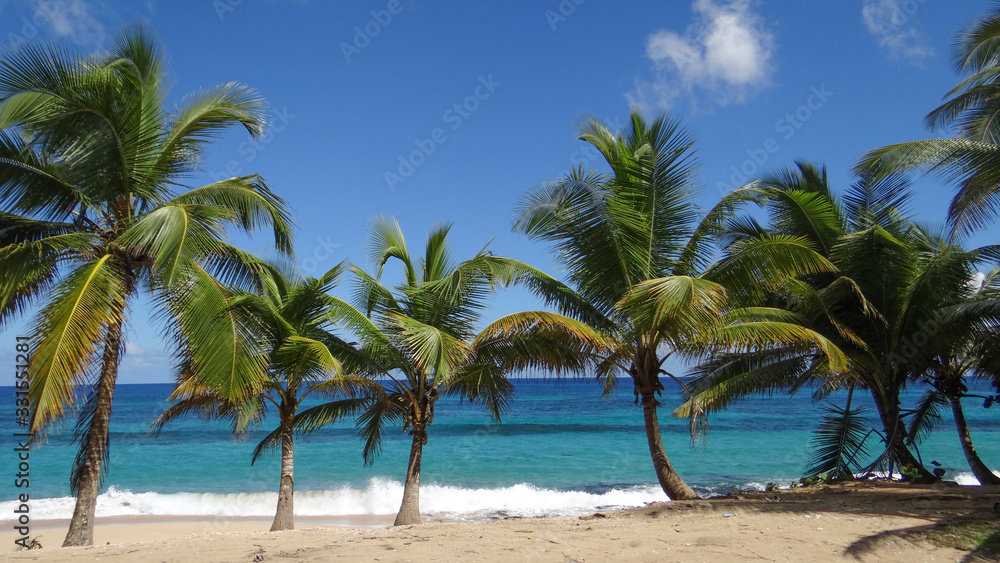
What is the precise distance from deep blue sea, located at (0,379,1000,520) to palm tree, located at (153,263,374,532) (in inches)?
138

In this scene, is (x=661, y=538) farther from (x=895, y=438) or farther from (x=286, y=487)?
(x=286, y=487)

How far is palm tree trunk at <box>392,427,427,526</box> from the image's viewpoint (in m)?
9.64

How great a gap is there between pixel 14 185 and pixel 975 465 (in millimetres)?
14926

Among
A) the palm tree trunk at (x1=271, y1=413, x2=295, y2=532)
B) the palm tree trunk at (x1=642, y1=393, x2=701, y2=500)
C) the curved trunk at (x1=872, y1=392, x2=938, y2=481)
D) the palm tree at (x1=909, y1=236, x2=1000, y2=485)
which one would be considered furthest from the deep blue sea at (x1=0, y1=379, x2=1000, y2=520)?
the palm tree at (x1=909, y1=236, x2=1000, y2=485)

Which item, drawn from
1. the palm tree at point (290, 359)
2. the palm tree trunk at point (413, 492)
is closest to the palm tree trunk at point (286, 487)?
the palm tree at point (290, 359)

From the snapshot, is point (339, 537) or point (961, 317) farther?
point (961, 317)

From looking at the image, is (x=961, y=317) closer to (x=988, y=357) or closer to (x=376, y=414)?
(x=988, y=357)

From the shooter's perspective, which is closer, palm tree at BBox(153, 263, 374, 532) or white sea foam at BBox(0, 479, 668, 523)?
palm tree at BBox(153, 263, 374, 532)

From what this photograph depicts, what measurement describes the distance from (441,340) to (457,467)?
52.2 ft

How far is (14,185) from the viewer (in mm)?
6863

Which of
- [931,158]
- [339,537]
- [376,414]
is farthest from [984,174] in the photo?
[376,414]

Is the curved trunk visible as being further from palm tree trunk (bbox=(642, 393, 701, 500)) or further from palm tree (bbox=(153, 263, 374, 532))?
palm tree (bbox=(153, 263, 374, 532))

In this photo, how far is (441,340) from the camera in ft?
26.8

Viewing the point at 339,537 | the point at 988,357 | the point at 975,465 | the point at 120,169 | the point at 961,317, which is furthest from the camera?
the point at 975,465
